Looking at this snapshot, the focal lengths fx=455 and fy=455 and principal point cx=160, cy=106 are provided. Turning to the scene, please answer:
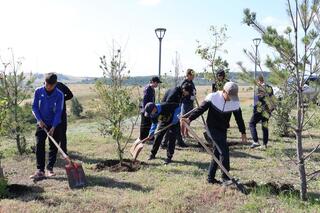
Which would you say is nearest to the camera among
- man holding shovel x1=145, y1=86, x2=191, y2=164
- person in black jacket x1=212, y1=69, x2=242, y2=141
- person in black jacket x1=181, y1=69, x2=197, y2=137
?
man holding shovel x1=145, y1=86, x2=191, y2=164

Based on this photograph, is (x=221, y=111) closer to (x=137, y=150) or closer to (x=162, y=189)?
(x=162, y=189)

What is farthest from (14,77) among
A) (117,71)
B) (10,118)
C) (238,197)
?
(238,197)

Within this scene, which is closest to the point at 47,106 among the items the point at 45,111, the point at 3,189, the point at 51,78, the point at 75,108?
the point at 45,111

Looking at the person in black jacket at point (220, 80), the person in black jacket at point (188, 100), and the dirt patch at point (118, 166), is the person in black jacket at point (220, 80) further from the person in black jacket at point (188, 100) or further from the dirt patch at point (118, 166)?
the dirt patch at point (118, 166)

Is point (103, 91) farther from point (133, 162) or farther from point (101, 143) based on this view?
point (101, 143)

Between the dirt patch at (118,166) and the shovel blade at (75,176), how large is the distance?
1.16 metres

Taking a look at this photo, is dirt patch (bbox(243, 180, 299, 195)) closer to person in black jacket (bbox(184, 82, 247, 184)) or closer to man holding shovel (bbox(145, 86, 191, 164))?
person in black jacket (bbox(184, 82, 247, 184))

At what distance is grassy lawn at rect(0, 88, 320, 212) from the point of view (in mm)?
5660

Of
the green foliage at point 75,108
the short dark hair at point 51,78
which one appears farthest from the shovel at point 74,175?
the green foliage at point 75,108

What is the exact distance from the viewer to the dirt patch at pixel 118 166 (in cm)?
791

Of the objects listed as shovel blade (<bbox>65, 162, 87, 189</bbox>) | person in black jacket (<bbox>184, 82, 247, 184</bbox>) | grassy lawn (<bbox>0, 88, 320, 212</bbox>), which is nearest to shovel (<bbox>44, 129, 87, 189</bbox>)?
shovel blade (<bbox>65, 162, 87, 189</bbox>)

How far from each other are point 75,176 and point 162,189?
1.30 meters

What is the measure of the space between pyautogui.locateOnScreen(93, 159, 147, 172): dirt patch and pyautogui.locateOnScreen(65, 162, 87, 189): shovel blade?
45.8 inches

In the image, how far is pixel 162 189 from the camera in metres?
6.55
